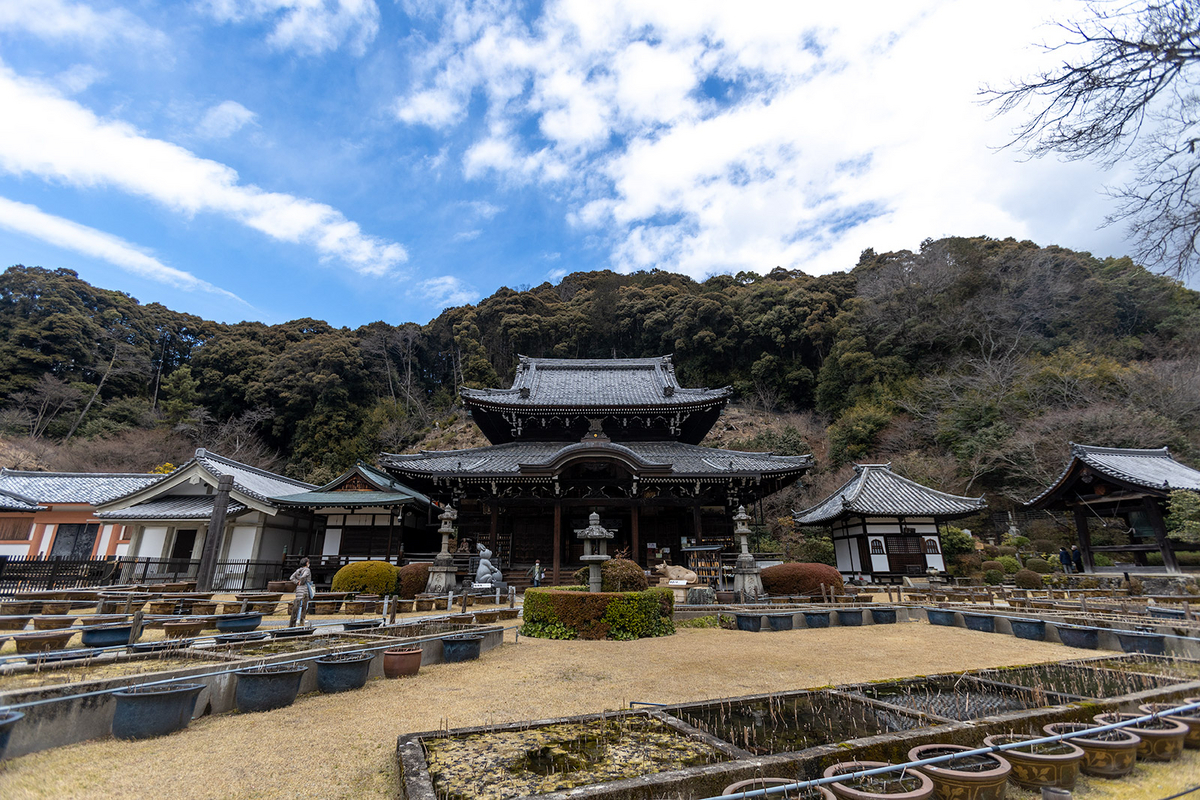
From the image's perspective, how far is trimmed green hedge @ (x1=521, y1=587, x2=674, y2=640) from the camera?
9734 millimetres

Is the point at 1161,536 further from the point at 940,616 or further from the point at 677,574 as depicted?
the point at 677,574

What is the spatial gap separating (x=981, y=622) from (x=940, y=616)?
3.45 feet

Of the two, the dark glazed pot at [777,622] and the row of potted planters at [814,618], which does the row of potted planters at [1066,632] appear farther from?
the dark glazed pot at [777,622]

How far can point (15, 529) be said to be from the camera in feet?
72.1

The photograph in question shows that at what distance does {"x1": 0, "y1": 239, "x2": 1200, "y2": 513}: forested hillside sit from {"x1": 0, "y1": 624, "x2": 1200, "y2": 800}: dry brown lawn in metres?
21.8

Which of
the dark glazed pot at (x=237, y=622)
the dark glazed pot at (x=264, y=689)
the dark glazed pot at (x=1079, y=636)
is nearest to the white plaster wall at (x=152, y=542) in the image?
the dark glazed pot at (x=237, y=622)

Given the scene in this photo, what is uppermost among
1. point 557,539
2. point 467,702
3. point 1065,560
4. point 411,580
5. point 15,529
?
point 15,529

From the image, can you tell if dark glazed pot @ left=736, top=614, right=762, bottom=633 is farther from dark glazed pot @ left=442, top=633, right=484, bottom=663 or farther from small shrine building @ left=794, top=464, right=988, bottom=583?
small shrine building @ left=794, top=464, right=988, bottom=583

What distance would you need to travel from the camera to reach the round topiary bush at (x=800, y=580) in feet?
44.9

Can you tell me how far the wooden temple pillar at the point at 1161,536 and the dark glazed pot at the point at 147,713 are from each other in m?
23.2

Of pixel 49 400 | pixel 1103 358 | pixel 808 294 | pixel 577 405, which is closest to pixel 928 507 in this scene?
pixel 577 405

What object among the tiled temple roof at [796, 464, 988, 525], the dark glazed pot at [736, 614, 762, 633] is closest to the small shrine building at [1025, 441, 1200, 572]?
the tiled temple roof at [796, 464, 988, 525]

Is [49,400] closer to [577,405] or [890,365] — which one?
[577,405]

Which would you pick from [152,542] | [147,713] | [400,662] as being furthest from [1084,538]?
[152,542]
